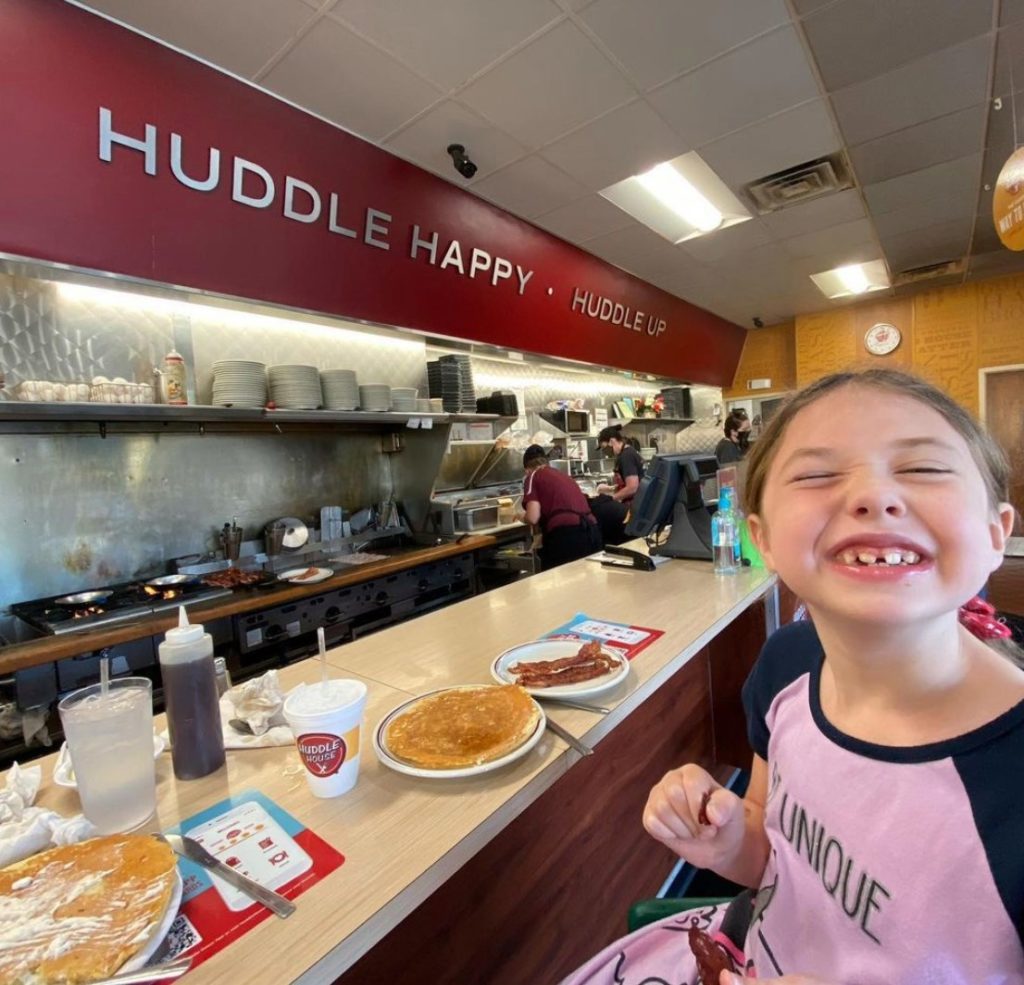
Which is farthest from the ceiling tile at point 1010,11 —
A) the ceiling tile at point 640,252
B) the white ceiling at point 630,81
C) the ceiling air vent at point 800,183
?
the ceiling tile at point 640,252

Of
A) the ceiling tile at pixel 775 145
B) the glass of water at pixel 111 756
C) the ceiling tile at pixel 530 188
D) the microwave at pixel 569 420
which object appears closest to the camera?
the glass of water at pixel 111 756

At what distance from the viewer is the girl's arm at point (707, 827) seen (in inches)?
31.7

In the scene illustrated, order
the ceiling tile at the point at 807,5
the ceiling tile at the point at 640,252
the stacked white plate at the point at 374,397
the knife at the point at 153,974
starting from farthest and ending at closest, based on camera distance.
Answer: the ceiling tile at the point at 640,252, the stacked white plate at the point at 374,397, the ceiling tile at the point at 807,5, the knife at the point at 153,974

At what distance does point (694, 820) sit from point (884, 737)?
304mm

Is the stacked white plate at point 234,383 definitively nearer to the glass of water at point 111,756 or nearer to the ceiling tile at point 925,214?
the glass of water at point 111,756

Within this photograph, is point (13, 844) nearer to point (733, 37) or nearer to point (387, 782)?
point (387, 782)

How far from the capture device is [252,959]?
0.57 meters

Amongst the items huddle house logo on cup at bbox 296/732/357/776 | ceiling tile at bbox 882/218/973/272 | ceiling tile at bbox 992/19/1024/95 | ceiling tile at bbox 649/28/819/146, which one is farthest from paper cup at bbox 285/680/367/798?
ceiling tile at bbox 882/218/973/272

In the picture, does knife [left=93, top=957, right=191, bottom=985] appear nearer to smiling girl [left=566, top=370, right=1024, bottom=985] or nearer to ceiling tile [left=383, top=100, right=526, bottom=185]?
smiling girl [left=566, top=370, right=1024, bottom=985]

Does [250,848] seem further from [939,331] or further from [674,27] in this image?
[939,331]

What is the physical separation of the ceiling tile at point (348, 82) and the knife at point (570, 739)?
8.64 ft

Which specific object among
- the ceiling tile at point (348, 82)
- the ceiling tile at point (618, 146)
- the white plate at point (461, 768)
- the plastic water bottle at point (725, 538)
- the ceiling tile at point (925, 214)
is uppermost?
the ceiling tile at point (925, 214)

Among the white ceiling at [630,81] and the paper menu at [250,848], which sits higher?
the white ceiling at [630,81]

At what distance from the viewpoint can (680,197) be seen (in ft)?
12.7
